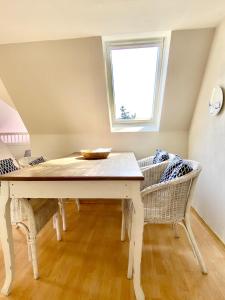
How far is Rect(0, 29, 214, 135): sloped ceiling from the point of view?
236cm

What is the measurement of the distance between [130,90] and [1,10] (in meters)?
1.79

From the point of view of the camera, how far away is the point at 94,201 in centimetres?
325

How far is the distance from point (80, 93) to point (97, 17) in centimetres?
104

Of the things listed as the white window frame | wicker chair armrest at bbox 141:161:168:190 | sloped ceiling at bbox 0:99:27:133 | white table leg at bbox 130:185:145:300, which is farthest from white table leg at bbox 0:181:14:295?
sloped ceiling at bbox 0:99:27:133

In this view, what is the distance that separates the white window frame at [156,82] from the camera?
2.53 metres

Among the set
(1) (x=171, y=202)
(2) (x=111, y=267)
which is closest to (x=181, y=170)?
(1) (x=171, y=202)

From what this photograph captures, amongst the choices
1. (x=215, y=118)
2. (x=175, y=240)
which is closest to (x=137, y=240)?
(x=175, y=240)

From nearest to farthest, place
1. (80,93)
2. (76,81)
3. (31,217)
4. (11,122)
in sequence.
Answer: (31,217)
(76,81)
(80,93)
(11,122)

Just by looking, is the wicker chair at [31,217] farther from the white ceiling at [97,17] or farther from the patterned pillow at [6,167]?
the white ceiling at [97,17]

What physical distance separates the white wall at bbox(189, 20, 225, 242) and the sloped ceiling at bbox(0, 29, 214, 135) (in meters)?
0.18

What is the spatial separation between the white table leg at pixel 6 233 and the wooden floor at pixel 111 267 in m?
0.08

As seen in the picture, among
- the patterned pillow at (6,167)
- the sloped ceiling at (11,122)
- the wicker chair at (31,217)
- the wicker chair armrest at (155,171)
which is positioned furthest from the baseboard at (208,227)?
the sloped ceiling at (11,122)

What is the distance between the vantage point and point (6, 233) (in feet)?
4.72

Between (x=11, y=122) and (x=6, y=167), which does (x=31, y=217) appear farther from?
(x=11, y=122)
